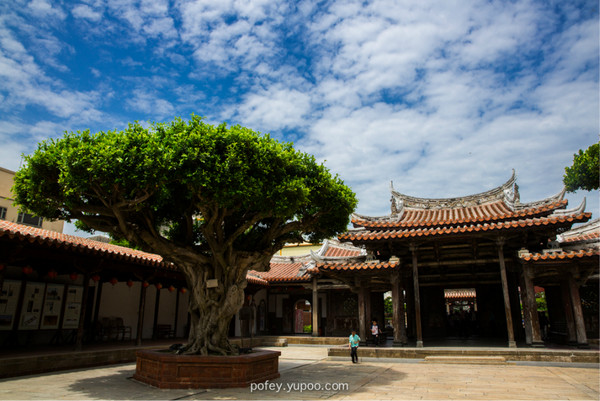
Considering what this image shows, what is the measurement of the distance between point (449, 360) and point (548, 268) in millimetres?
4163

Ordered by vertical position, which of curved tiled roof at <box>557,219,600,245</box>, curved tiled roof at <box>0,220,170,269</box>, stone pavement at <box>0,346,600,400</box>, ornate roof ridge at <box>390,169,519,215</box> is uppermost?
ornate roof ridge at <box>390,169,519,215</box>

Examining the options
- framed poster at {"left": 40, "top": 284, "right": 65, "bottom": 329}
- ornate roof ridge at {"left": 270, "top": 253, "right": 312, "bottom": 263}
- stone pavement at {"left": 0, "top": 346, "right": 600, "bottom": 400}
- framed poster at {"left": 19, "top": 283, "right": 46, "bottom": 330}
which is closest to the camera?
stone pavement at {"left": 0, "top": 346, "right": 600, "bottom": 400}

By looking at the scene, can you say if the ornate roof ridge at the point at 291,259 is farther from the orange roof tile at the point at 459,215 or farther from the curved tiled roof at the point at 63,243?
the curved tiled roof at the point at 63,243

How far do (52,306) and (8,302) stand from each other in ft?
4.63

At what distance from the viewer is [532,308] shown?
11.8 metres

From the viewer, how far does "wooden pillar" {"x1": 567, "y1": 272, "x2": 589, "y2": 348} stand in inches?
444

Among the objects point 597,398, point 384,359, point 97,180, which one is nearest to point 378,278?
point 384,359

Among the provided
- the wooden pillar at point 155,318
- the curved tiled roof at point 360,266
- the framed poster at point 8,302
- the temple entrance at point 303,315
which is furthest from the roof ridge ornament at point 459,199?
the temple entrance at point 303,315

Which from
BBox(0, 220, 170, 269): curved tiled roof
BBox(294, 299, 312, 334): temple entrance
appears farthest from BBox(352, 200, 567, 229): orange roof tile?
BBox(294, 299, 312, 334): temple entrance

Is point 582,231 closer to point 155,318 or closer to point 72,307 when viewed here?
point 155,318

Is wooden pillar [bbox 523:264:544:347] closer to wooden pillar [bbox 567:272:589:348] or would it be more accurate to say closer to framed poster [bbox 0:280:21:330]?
wooden pillar [bbox 567:272:589:348]

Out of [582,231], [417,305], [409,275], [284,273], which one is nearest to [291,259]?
[284,273]

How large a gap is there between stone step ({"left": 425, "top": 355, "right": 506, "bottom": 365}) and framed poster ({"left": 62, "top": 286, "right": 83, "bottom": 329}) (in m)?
11.7

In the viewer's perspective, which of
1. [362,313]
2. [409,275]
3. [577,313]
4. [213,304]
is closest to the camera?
[213,304]
